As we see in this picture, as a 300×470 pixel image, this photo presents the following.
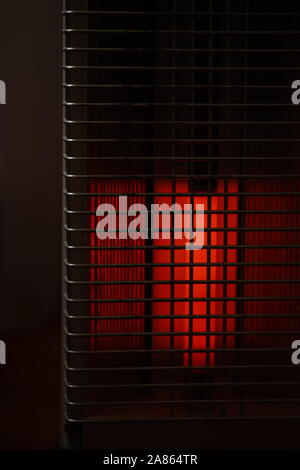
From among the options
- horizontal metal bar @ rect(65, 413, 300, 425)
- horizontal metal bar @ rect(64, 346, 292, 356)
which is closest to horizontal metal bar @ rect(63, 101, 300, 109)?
horizontal metal bar @ rect(64, 346, 292, 356)

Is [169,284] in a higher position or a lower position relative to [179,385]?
higher

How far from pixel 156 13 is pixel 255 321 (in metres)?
0.54

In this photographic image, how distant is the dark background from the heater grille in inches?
1.2

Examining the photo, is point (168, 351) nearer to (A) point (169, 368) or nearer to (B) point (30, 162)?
(A) point (169, 368)

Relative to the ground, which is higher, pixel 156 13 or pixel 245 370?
pixel 156 13

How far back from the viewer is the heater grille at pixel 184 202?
48.5 inches

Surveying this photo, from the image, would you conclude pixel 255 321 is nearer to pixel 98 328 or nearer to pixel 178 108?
pixel 98 328

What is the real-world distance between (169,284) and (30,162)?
0.99 feet

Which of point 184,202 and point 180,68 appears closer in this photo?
point 180,68

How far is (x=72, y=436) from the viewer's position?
1.29 metres

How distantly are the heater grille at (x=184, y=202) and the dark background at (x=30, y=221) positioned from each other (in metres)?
0.03

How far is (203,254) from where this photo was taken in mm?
1325

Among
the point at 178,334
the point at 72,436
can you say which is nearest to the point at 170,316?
the point at 178,334
